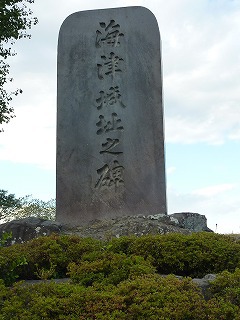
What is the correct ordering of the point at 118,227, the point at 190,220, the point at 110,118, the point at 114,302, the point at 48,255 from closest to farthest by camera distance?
the point at 114,302 < the point at 48,255 < the point at 118,227 < the point at 190,220 < the point at 110,118

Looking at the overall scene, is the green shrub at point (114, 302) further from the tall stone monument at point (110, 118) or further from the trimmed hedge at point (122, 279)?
the tall stone monument at point (110, 118)

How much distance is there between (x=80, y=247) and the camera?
13.9ft

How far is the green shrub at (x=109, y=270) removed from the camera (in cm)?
363

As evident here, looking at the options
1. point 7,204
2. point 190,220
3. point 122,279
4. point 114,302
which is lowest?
point 114,302

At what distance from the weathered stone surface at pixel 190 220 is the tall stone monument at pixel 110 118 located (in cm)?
42

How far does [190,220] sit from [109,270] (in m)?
2.92

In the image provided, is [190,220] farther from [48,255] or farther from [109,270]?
[109,270]

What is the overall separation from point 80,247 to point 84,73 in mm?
3531

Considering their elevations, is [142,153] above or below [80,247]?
above

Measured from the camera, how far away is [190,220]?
6.52m

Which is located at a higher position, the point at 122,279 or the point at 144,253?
the point at 144,253

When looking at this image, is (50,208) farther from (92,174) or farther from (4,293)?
(4,293)

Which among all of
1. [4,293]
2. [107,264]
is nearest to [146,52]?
[107,264]

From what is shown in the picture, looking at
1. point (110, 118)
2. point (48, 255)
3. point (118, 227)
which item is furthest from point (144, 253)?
point (110, 118)
